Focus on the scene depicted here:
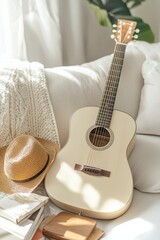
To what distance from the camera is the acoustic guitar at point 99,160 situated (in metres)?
1.30

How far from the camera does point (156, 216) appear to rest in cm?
126

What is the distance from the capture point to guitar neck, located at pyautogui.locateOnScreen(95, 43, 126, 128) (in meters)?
1.47

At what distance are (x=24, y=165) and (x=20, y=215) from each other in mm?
236

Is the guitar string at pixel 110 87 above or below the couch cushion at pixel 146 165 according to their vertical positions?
above

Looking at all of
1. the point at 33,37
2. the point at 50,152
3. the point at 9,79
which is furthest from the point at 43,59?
the point at 50,152

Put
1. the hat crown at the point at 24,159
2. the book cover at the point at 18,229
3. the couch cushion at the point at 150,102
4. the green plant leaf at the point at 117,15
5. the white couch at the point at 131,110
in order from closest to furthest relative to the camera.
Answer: the book cover at the point at 18,229 → the white couch at the point at 131,110 → the hat crown at the point at 24,159 → the couch cushion at the point at 150,102 → the green plant leaf at the point at 117,15

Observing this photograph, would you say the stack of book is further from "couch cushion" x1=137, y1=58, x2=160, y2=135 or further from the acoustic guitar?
"couch cushion" x1=137, y1=58, x2=160, y2=135

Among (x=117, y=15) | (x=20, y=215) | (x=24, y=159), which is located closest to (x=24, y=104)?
(x=24, y=159)

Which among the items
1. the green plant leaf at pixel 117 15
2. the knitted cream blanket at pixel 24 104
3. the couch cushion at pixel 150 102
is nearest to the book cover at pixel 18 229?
the knitted cream blanket at pixel 24 104

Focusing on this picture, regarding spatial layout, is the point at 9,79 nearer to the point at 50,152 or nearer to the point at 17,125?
the point at 17,125

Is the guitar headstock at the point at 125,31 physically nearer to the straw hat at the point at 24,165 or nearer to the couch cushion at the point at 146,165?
the couch cushion at the point at 146,165

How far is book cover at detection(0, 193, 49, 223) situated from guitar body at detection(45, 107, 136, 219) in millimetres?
88

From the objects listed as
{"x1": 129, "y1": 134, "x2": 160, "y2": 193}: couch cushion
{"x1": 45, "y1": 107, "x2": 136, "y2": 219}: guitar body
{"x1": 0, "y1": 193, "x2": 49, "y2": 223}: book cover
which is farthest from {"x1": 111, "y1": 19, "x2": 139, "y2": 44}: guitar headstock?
{"x1": 0, "y1": 193, "x2": 49, "y2": 223}: book cover

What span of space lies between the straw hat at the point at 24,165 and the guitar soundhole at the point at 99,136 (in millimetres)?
173
